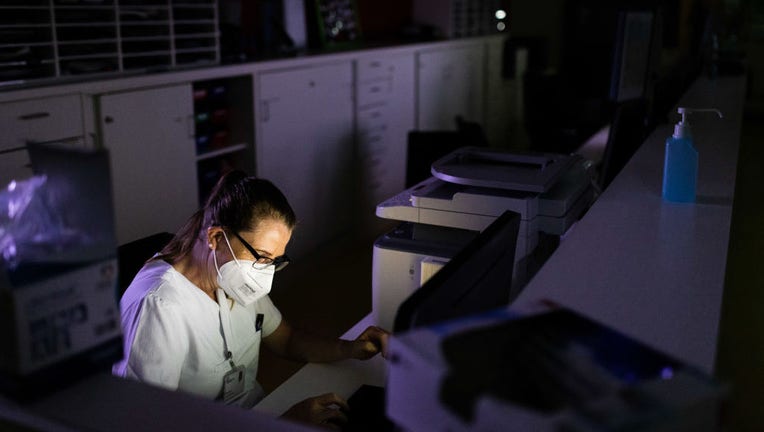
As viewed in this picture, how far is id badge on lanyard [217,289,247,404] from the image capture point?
1.96 m

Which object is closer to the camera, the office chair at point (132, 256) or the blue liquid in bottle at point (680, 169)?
the blue liquid in bottle at point (680, 169)

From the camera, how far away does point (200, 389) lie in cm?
191

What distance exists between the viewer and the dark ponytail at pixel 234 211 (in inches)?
76.0

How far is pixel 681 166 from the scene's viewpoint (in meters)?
1.97

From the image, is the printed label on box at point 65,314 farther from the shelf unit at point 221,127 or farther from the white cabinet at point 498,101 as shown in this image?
the white cabinet at point 498,101

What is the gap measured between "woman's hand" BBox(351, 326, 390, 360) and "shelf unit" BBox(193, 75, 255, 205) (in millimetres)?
2186

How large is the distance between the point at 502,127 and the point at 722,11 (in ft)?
8.64

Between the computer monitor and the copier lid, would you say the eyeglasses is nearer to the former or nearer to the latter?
the copier lid

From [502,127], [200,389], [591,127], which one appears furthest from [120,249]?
[502,127]

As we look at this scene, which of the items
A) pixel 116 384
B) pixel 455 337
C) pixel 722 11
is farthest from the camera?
pixel 722 11

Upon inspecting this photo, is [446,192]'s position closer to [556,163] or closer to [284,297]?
[556,163]

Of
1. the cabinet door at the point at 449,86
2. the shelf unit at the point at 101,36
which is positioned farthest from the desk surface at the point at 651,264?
the cabinet door at the point at 449,86

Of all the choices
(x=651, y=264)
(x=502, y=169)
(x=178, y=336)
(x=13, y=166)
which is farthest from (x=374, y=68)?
(x=651, y=264)

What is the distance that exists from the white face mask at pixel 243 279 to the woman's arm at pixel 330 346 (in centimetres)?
20
